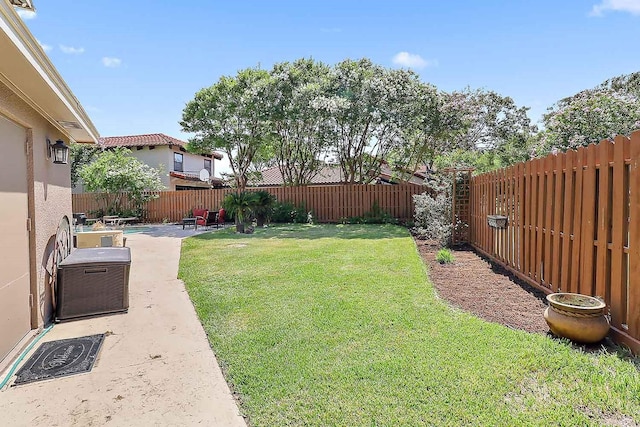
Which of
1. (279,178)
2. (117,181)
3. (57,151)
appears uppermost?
(279,178)

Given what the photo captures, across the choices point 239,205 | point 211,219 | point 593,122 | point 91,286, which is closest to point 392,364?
point 91,286

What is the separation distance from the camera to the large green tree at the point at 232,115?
15.7 meters

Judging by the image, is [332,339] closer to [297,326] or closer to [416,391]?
[297,326]

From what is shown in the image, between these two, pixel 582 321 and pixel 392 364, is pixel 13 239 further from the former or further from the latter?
pixel 582 321

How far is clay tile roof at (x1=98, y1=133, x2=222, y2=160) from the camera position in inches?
970

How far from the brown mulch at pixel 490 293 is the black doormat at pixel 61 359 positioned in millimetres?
3958

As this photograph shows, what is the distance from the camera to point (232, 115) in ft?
55.4

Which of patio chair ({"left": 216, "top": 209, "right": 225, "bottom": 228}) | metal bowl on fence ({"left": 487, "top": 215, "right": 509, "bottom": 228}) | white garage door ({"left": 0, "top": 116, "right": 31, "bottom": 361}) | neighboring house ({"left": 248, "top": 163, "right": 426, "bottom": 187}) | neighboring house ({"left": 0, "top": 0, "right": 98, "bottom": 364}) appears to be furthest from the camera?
neighboring house ({"left": 248, "top": 163, "right": 426, "bottom": 187})

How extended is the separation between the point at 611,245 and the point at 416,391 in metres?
2.33

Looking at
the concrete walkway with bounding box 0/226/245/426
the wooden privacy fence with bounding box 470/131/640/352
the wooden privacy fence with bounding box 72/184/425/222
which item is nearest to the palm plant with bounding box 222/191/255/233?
the wooden privacy fence with bounding box 72/184/425/222

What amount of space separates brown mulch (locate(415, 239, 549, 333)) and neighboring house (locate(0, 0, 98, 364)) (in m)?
4.63

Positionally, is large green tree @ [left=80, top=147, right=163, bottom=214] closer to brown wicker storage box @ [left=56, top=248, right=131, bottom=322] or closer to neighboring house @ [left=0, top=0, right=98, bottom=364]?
neighboring house @ [left=0, top=0, right=98, bottom=364]

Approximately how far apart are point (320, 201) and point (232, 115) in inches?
232

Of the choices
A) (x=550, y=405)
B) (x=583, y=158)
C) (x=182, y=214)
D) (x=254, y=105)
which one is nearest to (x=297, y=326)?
(x=550, y=405)
